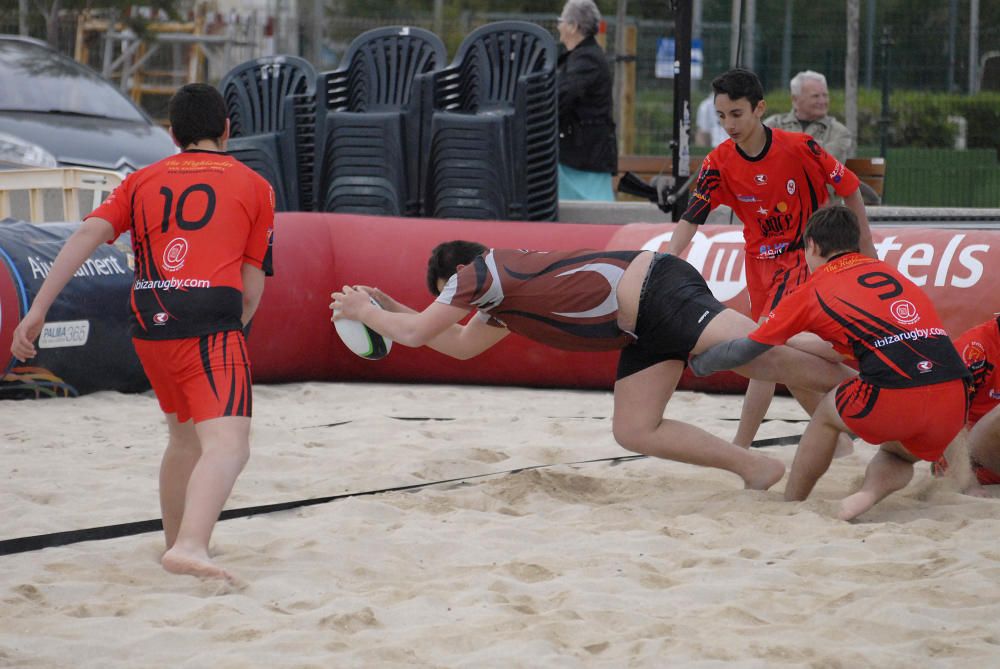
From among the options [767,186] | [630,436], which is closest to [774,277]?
[767,186]

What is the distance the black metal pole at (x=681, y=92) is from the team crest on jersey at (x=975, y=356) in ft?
12.1

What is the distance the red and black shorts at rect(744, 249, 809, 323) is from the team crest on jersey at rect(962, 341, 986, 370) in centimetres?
77

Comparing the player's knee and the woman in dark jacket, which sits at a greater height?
the woman in dark jacket

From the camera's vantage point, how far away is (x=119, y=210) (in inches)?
154

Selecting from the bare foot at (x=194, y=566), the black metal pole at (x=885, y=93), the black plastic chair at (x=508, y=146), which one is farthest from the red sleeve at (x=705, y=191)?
the black metal pole at (x=885, y=93)

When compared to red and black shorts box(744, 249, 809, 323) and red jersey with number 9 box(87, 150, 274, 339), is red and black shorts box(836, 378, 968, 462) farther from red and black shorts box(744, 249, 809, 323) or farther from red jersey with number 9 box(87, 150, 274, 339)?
red jersey with number 9 box(87, 150, 274, 339)

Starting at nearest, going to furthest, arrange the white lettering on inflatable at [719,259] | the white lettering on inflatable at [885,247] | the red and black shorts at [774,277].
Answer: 1. the red and black shorts at [774,277]
2. the white lettering on inflatable at [885,247]
3. the white lettering on inflatable at [719,259]

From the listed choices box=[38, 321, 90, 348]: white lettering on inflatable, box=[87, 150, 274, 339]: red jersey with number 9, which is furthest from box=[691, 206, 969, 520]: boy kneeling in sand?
box=[38, 321, 90, 348]: white lettering on inflatable

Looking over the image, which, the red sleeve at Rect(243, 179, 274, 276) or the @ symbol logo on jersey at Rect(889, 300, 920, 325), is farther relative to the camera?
the @ symbol logo on jersey at Rect(889, 300, 920, 325)

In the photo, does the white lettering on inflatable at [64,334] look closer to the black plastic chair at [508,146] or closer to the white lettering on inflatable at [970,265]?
the black plastic chair at [508,146]

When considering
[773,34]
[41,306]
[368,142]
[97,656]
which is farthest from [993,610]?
[773,34]

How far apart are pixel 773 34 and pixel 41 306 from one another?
11999 millimetres

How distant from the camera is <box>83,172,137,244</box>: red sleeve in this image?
12.8 feet

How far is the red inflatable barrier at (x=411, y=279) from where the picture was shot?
736cm
